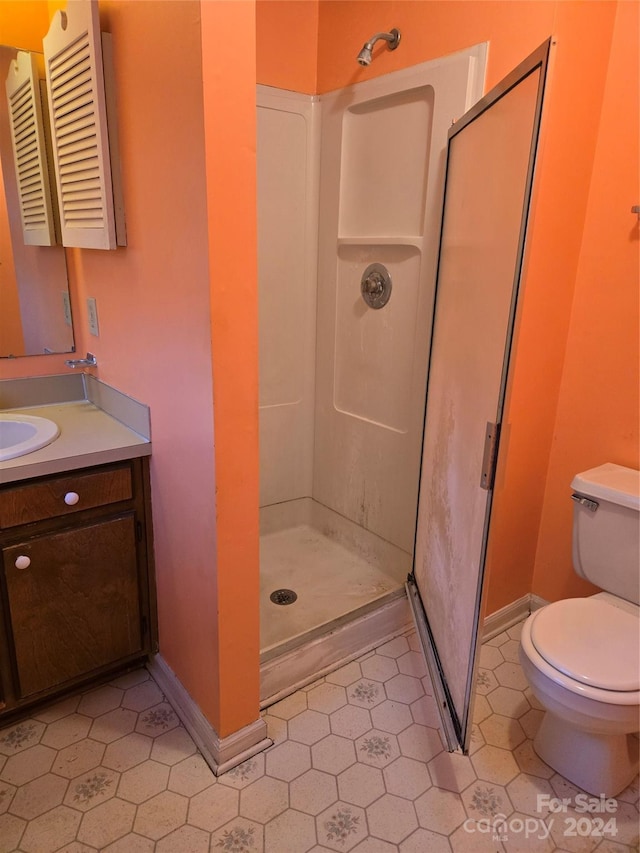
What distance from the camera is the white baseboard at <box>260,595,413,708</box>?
1.77 meters

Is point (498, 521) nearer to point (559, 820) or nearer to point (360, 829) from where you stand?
point (559, 820)

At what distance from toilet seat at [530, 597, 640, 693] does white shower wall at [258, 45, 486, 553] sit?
0.74m

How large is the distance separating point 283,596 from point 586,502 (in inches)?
46.4

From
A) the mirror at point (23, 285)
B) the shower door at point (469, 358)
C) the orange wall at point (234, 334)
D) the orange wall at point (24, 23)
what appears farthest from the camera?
the mirror at point (23, 285)

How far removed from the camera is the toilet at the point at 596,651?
4.50 feet

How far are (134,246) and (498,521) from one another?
149 centimetres

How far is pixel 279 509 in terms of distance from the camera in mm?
2697

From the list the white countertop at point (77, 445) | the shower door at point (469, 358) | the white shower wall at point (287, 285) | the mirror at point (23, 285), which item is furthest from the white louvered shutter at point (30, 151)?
the shower door at point (469, 358)

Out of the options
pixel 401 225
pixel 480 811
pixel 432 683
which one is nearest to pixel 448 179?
pixel 401 225

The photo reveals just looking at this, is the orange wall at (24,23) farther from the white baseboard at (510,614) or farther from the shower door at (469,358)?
the white baseboard at (510,614)

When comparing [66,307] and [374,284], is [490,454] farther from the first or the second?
[66,307]

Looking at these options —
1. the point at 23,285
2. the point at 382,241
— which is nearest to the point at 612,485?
the point at 382,241

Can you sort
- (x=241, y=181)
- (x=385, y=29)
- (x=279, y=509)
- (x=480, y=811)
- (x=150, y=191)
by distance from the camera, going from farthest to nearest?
(x=279, y=509) < (x=385, y=29) < (x=480, y=811) < (x=150, y=191) < (x=241, y=181)

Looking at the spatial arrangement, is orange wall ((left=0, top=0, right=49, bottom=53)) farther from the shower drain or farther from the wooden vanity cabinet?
the shower drain
